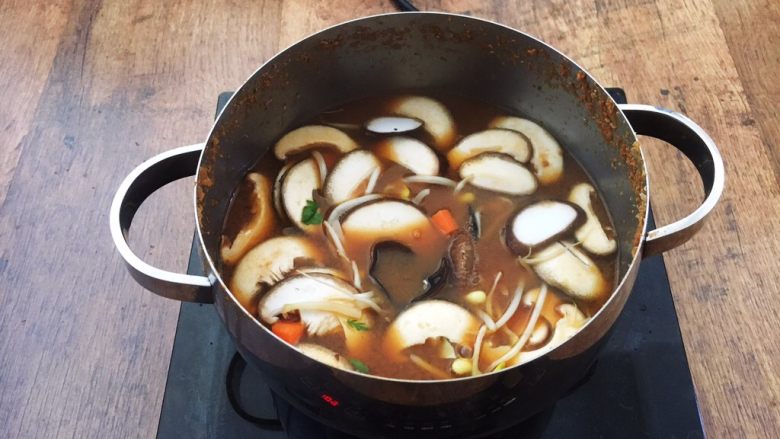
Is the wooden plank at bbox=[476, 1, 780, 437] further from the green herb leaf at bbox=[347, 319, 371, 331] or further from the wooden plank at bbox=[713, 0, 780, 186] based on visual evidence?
the green herb leaf at bbox=[347, 319, 371, 331]

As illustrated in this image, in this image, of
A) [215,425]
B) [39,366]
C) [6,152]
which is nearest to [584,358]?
[215,425]

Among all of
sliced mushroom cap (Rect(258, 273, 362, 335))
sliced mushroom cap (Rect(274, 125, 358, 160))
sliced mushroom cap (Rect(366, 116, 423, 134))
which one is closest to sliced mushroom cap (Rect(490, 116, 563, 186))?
sliced mushroom cap (Rect(366, 116, 423, 134))

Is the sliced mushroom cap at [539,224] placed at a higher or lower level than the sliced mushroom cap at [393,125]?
lower

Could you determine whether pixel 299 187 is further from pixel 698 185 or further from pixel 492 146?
pixel 698 185

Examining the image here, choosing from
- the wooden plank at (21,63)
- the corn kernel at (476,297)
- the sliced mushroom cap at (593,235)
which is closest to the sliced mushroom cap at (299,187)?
the corn kernel at (476,297)

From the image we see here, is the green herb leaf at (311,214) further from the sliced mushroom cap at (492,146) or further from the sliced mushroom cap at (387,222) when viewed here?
the sliced mushroom cap at (492,146)

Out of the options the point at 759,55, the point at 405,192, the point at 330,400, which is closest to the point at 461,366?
the point at 330,400
